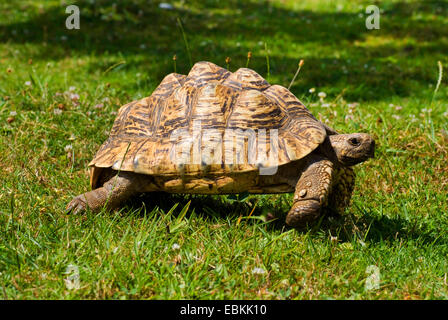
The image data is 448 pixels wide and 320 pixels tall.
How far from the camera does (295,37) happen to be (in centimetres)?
860

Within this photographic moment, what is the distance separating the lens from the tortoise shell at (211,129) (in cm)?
296

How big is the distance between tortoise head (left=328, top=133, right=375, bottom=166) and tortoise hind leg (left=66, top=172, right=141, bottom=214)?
133 centimetres

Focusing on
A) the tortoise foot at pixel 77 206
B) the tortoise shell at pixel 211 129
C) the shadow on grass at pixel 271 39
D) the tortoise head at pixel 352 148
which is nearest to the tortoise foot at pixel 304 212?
the tortoise shell at pixel 211 129

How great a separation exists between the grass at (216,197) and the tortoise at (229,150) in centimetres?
20

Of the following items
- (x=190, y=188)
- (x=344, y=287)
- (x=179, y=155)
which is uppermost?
(x=179, y=155)

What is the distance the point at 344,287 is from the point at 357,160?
903 mm

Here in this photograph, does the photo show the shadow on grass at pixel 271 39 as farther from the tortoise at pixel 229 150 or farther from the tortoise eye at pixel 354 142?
the tortoise eye at pixel 354 142

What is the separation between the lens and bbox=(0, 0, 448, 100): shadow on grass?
270 inches

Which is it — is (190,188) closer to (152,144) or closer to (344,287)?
(152,144)

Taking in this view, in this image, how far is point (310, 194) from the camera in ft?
9.25

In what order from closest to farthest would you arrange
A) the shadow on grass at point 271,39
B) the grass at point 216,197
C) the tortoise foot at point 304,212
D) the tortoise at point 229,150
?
the grass at point 216,197
the tortoise foot at point 304,212
the tortoise at point 229,150
the shadow on grass at point 271,39

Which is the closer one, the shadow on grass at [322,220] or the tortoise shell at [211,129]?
the tortoise shell at [211,129]

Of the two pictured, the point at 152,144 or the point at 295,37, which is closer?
the point at 152,144
